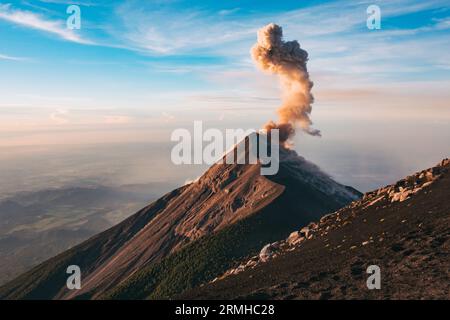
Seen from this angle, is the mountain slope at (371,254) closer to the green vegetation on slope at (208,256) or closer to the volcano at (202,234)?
the green vegetation on slope at (208,256)

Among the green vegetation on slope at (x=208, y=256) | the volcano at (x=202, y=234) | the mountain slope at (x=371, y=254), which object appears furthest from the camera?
the volcano at (x=202, y=234)

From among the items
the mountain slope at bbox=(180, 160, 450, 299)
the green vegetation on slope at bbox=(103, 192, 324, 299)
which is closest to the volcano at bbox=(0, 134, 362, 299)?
the green vegetation on slope at bbox=(103, 192, 324, 299)

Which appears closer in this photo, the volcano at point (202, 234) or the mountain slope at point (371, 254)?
the mountain slope at point (371, 254)

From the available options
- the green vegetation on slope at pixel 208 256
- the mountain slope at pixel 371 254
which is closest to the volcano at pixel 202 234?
the green vegetation on slope at pixel 208 256

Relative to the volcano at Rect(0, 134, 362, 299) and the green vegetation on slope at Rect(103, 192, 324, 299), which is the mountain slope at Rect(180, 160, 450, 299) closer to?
the green vegetation on slope at Rect(103, 192, 324, 299)
